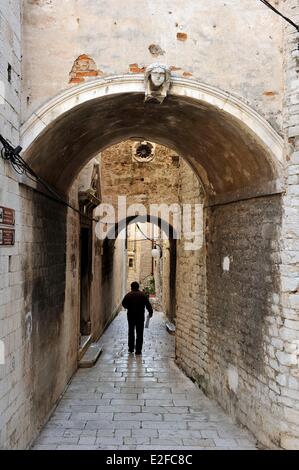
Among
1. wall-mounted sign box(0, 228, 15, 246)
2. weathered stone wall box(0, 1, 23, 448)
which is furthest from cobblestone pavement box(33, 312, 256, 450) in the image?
wall-mounted sign box(0, 228, 15, 246)

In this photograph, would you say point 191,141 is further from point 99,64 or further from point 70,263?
point 70,263

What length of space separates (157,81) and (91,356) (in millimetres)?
6163

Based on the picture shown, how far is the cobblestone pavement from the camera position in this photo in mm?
5273

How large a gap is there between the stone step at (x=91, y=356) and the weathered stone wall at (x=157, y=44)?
552 cm

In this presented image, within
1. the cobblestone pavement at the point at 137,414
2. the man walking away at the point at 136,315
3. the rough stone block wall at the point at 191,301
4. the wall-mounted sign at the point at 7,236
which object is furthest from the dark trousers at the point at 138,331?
the wall-mounted sign at the point at 7,236

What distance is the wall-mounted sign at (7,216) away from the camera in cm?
405

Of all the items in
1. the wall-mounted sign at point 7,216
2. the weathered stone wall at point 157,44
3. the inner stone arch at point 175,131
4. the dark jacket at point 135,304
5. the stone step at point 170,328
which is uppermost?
the weathered stone wall at point 157,44

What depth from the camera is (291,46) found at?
4.81m

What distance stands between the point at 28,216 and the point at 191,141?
296 centimetres

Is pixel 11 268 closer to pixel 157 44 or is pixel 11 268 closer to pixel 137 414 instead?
pixel 157 44

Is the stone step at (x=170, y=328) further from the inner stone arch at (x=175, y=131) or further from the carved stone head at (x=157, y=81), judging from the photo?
the carved stone head at (x=157, y=81)

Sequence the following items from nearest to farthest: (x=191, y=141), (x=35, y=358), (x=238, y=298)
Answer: (x=35, y=358), (x=238, y=298), (x=191, y=141)

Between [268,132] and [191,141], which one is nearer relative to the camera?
[268,132]

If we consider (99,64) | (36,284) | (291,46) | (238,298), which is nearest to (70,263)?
(36,284)
